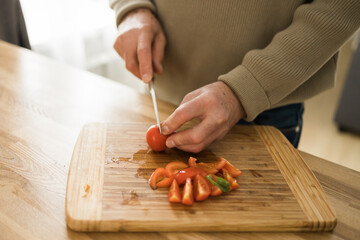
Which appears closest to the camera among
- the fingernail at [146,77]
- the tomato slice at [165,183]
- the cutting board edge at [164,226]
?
the cutting board edge at [164,226]

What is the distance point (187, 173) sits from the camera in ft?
2.74

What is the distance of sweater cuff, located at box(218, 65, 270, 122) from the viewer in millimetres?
977

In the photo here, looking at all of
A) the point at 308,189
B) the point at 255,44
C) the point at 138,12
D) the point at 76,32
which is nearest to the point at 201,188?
the point at 308,189

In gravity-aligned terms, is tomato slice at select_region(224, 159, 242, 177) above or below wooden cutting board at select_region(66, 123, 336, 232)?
above

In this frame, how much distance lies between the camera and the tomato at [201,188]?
77 centimetres

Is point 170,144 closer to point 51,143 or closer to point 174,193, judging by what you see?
point 174,193

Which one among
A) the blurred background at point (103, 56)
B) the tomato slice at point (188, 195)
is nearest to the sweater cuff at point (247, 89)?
the tomato slice at point (188, 195)

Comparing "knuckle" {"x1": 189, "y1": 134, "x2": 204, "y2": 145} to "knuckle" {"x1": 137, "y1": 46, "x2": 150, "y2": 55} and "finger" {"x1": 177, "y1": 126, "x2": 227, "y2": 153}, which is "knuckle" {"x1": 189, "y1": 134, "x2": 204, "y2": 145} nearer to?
"finger" {"x1": 177, "y1": 126, "x2": 227, "y2": 153}

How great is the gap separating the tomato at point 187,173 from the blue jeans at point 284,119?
0.43 m

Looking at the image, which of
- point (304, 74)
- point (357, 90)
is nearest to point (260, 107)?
point (304, 74)

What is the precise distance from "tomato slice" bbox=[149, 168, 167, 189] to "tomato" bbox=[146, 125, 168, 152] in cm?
10

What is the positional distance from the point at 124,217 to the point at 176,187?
14cm

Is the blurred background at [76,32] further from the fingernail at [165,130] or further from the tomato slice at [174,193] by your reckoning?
the tomato slice at [174,193]

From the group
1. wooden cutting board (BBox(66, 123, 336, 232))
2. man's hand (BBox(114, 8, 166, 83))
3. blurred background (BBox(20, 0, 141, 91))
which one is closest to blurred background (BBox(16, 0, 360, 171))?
blurred background (BBox(20, 0, 141, 91))
